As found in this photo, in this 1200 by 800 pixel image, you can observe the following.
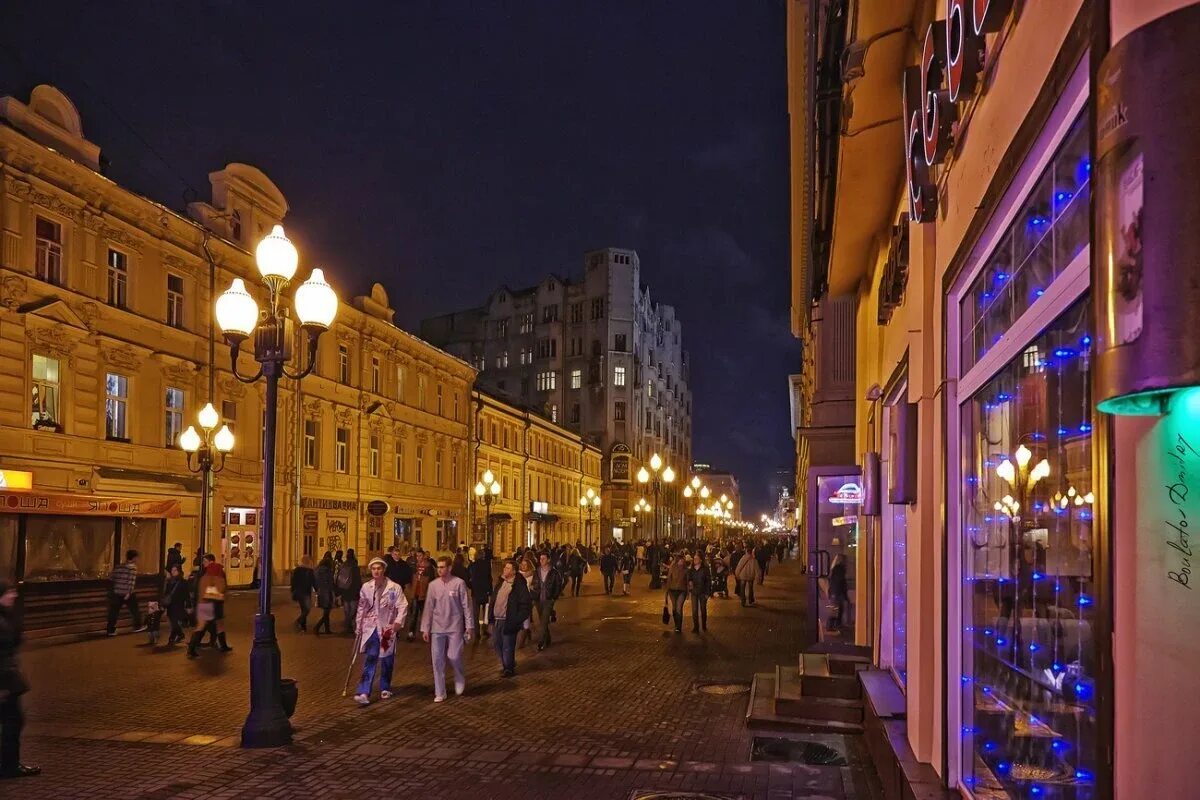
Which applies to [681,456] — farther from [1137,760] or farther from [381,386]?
[1137,760]

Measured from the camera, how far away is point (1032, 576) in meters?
4.26

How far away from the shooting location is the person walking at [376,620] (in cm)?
1186

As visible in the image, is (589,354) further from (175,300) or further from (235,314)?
(235,314)

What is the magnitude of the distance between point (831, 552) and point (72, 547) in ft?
55.5

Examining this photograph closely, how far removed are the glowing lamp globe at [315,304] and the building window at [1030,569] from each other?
24.4ft

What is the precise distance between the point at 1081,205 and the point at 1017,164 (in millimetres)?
637

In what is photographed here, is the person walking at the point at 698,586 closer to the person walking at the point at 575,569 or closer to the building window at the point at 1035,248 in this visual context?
the person walking at the point at 575,569

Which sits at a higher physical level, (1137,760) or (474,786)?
(1137,760)

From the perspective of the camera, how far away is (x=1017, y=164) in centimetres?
402

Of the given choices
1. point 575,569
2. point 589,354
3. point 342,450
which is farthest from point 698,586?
point 589,354

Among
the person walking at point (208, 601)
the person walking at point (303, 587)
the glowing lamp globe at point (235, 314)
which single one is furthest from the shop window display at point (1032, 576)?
the person walking at point (303, 587)

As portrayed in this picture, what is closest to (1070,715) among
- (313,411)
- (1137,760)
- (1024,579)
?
(1024,579)

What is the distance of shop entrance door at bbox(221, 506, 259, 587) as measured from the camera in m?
30.3

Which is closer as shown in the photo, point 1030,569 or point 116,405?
point 1030,569
